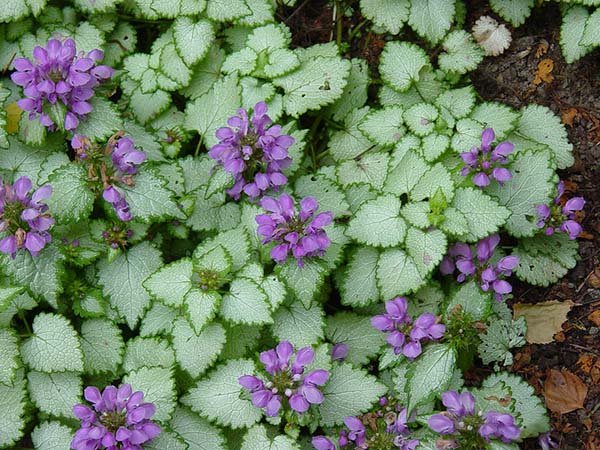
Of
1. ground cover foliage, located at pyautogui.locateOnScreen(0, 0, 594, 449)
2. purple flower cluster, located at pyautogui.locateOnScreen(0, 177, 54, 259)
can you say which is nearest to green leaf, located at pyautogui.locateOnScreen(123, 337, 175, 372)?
ground cover foliage, located at pyautogui.locateOnScreen(0, 0, 594, 449)

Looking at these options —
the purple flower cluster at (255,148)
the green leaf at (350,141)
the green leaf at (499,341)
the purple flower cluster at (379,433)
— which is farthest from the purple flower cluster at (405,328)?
the green leaf at (350,141)

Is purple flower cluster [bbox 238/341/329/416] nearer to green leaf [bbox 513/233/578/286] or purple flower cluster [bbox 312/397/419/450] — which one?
purple flower cluster [bbox 312/397/419/450]

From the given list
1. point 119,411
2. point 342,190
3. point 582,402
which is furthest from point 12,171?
point 582,402

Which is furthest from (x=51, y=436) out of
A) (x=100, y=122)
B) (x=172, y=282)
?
(x=100, y=122)

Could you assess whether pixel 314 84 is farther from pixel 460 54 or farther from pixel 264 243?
pixel 264 243

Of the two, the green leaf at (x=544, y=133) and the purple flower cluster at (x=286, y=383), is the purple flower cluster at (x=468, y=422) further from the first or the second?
the green leaf at (x=544, y=133)

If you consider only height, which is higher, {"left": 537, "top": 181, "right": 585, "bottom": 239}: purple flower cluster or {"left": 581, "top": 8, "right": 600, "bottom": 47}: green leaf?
{"left": 581, "top": 8, "right": 600, "bottom": 47}: green leaf
